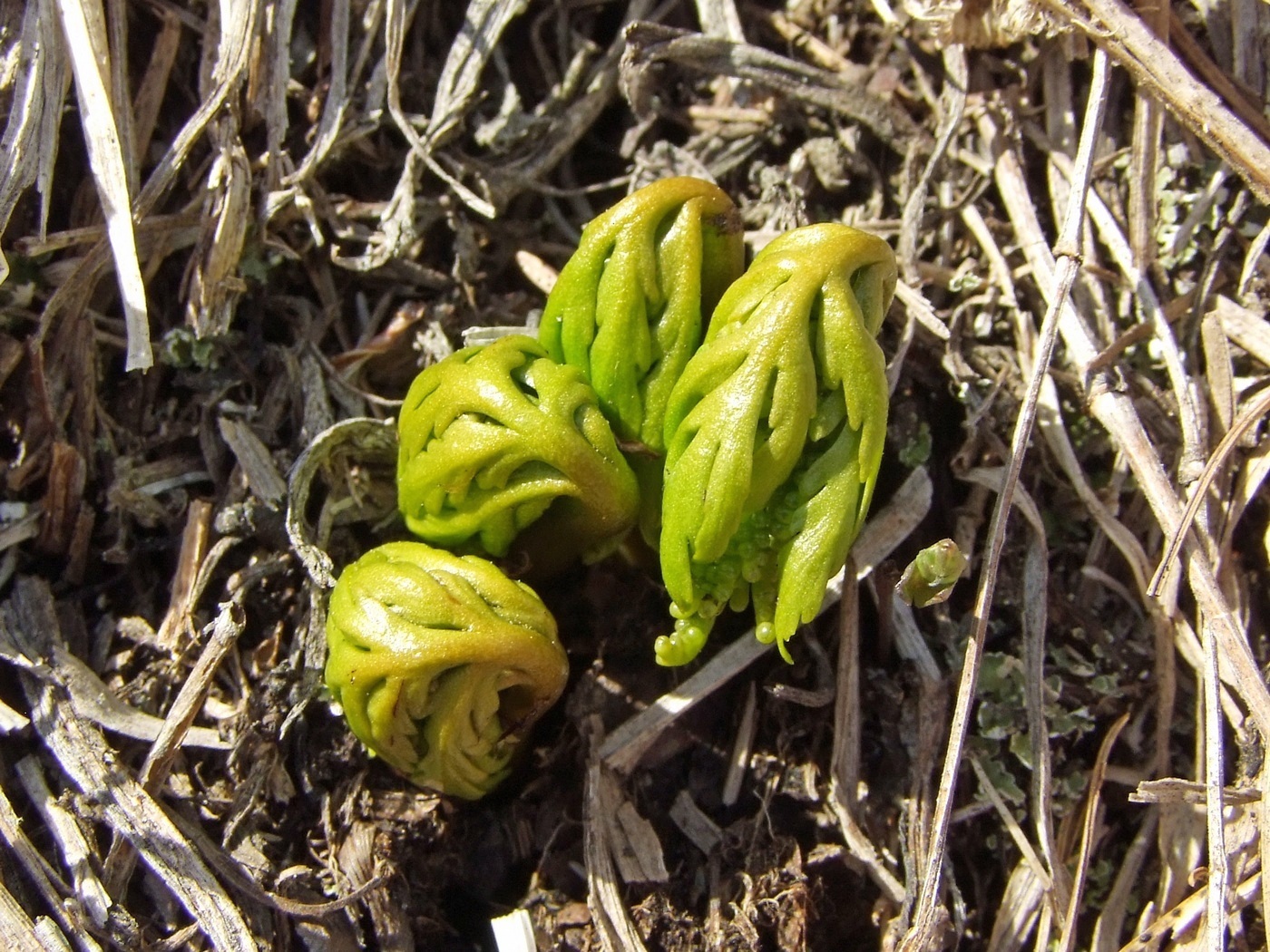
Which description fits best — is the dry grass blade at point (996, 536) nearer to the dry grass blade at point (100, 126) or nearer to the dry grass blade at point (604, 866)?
the dry grass blade at point (604, 866)

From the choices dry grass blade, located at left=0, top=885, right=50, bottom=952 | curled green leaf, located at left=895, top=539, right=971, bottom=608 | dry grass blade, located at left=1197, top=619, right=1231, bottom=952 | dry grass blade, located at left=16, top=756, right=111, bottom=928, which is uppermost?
curled green leaf, located at left=895, top=539, right=971, bottom=608

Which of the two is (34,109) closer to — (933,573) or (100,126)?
(100,126)

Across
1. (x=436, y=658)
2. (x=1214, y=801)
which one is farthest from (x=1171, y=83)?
(x=436, y=658)

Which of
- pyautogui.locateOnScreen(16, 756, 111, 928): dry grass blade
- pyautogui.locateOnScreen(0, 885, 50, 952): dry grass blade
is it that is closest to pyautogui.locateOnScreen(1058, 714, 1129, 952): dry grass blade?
pyautogui.locateOnScreen(16, 756, 111, 928): dry grass blade

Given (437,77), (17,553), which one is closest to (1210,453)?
(437,77)

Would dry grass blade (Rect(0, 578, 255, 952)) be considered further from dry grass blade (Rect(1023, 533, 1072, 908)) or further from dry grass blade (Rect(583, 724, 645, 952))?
dry grass blade (Rect(1023, 533, 1072, 908))

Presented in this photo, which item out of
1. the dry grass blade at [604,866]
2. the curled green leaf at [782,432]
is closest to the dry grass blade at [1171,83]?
the curled green leaf at [782,432]
